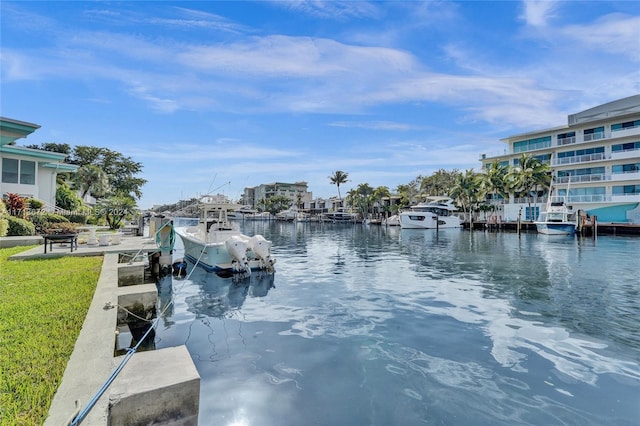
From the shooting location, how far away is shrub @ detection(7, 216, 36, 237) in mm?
18112

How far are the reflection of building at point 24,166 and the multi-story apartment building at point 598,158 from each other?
5414 centimetres

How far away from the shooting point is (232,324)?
9180 millimetres

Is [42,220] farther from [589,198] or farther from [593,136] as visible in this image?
[593,136]

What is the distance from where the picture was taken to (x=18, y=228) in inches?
720

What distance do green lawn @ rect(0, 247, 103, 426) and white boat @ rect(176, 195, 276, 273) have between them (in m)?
5.65

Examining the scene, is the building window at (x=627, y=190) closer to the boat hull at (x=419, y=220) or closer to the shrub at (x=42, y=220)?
the boat hull at (x=419, y=220)

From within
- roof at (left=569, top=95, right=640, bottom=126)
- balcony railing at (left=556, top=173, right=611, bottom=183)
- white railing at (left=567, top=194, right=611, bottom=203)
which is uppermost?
roof at (left=569, top=95, right=640, bottom=126)

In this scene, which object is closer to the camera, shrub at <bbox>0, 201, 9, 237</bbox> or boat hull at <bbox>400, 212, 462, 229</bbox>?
shrub at <bbox>0, 201, 9, 237</bbox>

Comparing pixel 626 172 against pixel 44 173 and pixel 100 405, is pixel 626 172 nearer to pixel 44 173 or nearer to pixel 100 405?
pixel 100 405

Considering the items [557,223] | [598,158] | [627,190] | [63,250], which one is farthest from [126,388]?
[598,158]

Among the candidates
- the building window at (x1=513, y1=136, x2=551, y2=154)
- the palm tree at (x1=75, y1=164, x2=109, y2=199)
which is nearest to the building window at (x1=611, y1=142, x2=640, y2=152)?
the building window at (x1=513, y1=136, x2=551, y2=154)

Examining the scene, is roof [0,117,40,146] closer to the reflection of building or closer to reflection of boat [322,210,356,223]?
the reflection of building

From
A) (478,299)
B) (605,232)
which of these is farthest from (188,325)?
(605,232)

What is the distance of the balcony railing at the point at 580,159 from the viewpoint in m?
47.1
